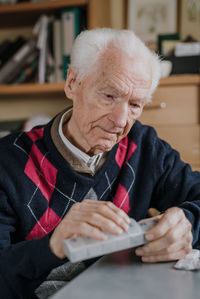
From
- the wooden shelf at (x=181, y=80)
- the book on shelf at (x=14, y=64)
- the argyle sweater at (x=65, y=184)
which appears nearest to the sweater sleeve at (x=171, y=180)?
the argyle sweater at (x=65, y=184)

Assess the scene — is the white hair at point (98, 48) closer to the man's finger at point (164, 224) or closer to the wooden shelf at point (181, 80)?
the man's finger at point (164, 224)

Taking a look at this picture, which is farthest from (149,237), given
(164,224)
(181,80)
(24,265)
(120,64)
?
(181,80)

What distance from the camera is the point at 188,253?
0.83 m

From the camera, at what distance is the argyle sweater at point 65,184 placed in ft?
3.38

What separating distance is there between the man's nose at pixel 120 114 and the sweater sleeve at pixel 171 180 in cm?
25

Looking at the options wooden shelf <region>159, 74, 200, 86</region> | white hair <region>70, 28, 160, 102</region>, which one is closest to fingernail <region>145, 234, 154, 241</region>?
white hair <region>70, 28, 160, 102</region>

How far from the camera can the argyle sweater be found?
1.03 metres

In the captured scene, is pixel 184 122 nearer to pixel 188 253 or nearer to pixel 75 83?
pixel 75 83

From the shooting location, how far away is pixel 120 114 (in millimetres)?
1051

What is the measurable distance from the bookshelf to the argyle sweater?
1067 millimetres

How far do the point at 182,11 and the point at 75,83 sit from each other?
5.05 feet

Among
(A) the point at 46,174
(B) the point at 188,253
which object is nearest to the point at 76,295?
(B) the point at 188,253

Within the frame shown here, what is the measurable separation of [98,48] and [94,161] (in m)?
0.35

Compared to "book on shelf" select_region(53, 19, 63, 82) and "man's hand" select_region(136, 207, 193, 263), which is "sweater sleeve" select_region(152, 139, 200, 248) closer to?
"man's hand" select_region(136, 207, 193, 263)
